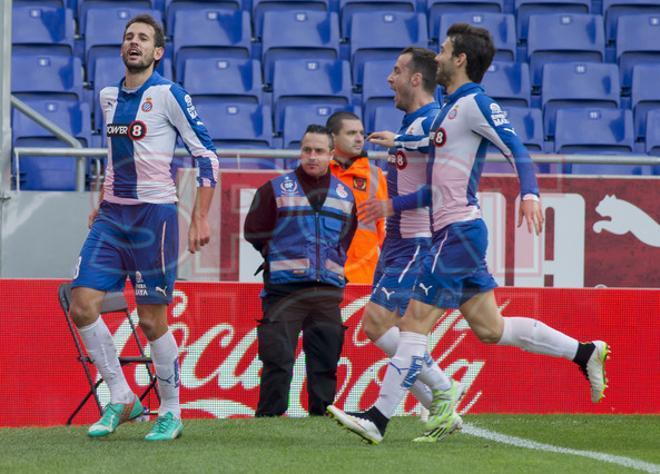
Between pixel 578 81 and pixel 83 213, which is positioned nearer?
pixel 83 213

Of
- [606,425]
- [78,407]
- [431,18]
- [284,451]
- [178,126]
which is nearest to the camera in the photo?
[284,451]

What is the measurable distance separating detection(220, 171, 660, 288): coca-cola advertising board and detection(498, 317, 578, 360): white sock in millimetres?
2245

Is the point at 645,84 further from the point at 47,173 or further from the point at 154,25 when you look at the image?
the point at 154,25

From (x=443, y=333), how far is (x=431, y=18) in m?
5.32

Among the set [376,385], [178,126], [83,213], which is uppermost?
[178,126]

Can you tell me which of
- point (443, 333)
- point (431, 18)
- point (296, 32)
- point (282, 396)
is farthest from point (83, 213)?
point (431, 18)

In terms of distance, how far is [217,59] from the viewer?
12031 millimetres

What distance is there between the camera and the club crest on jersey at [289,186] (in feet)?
25.7

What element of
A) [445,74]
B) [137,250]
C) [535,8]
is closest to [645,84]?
[535,8]

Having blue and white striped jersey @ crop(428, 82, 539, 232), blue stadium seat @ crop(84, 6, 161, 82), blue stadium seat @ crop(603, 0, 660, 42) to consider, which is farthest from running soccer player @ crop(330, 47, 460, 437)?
→ blue stadium seat @ crop(603, 0, 660, 42)

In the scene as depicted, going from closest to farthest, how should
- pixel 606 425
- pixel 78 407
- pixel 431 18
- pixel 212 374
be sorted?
pixel 606 425, pixel 78 407, pixel 212 374, pixel 431 18

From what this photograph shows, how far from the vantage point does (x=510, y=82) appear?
12.3 metres

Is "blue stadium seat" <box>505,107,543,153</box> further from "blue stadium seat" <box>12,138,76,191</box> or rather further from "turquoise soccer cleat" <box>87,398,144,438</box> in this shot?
"turquoise soccer cleat" <box>87,398,144,438</box>

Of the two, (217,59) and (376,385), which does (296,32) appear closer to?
(217,59)
